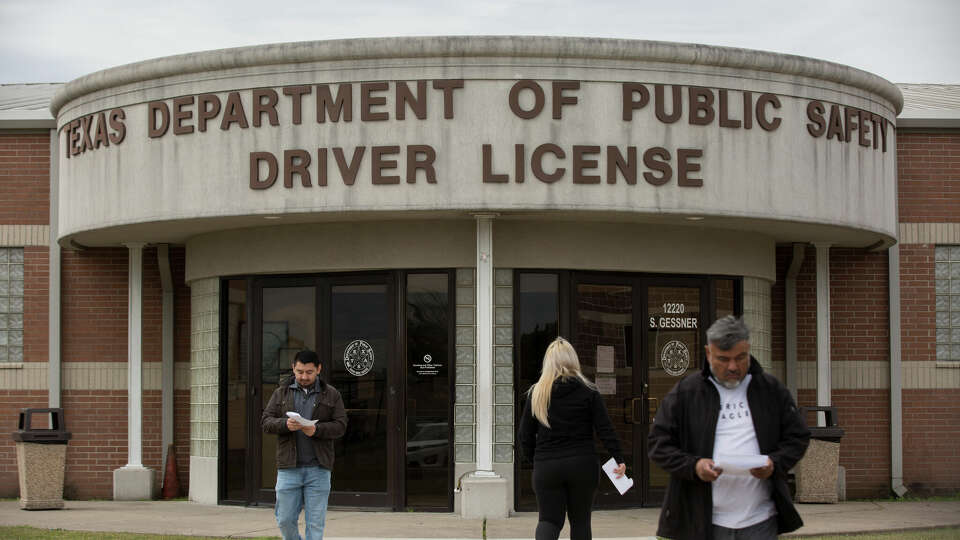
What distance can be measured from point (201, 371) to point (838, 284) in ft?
27.8

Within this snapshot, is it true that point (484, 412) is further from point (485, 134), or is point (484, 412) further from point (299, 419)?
point (299, 419)

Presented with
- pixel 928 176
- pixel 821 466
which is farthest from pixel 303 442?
pixel 928 176

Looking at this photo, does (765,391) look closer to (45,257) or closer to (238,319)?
(238,319)

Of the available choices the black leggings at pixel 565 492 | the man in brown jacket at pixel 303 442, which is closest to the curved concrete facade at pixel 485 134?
the man in brown jacket at pixel 303 442

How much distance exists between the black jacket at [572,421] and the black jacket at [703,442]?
2.36 m

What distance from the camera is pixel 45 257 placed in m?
17.0

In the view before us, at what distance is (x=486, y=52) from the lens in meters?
13.2

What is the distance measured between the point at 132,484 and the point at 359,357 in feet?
13.6

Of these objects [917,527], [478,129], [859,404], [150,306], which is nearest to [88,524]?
[150,306]

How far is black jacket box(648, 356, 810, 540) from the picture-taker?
6016 millimetres

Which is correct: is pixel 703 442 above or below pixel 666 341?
below

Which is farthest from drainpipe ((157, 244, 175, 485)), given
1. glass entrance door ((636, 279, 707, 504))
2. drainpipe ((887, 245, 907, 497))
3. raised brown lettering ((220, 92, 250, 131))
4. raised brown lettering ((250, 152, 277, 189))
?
drainpipe ((887, 245, 907, 497))

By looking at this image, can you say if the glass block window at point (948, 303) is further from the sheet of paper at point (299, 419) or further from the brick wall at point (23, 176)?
the brick wall at point (23, 176)

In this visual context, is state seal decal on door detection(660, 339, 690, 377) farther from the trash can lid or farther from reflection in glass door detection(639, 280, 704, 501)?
the trash can lid
